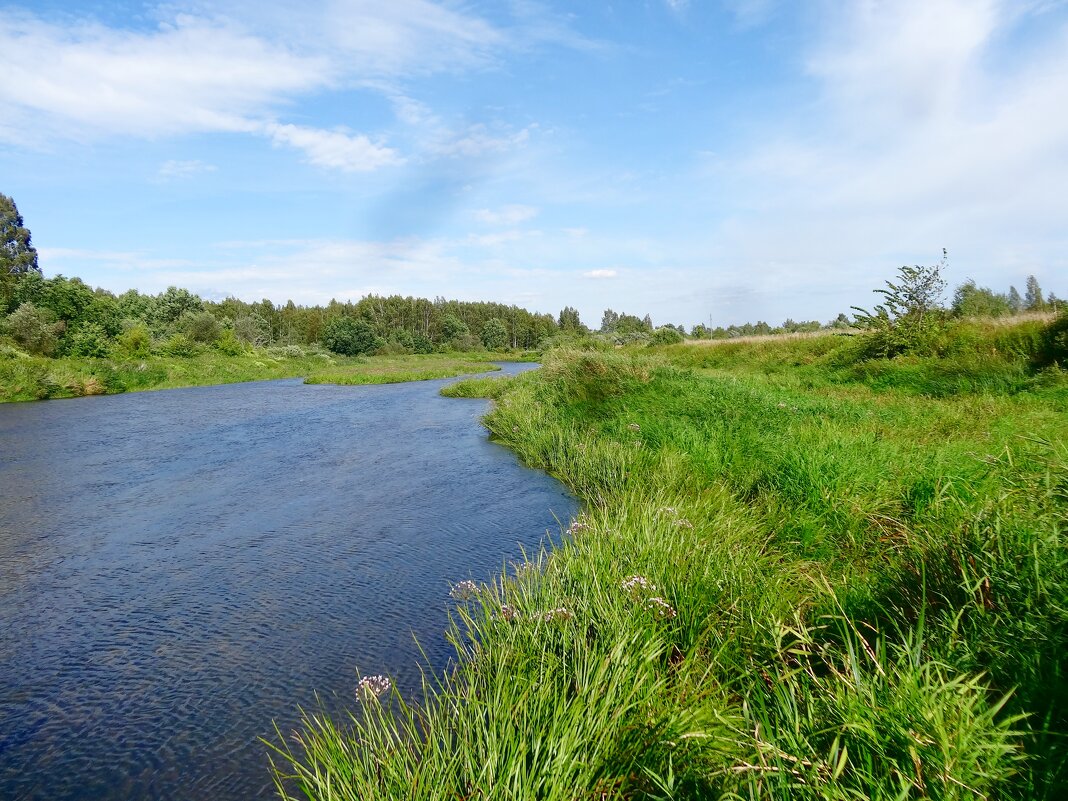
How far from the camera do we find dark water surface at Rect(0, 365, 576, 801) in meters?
4.13

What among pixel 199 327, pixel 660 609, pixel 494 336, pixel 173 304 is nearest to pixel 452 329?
pixel 494 336

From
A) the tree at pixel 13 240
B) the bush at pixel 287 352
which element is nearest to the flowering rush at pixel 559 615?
the bush at pixel 287 352

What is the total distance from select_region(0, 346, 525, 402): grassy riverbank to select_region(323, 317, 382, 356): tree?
4068mm

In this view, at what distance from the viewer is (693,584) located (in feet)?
13.7

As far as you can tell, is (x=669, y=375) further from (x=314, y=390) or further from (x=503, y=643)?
(x=314, y=390)

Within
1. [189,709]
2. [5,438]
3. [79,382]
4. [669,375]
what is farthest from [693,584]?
[79,382]

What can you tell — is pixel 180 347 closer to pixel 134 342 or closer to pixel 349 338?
pixel 134 342

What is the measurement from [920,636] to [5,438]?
20461 millimetres

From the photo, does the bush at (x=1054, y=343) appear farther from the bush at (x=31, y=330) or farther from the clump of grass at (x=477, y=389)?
the bush at (x=31, y=330)

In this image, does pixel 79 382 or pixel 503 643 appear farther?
pixel 79 382

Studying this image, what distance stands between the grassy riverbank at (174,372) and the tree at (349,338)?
13.3ft

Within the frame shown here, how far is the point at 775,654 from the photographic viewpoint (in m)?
3.32

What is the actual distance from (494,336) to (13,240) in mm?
53885

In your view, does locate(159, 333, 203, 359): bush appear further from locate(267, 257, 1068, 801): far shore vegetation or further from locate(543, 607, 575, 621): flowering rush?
locate(543, 607, 575, 621): flowering rush
